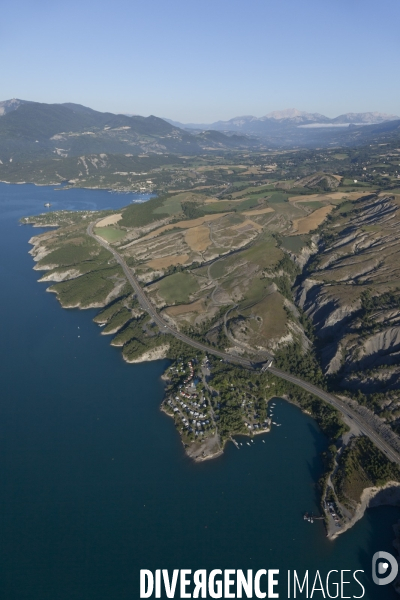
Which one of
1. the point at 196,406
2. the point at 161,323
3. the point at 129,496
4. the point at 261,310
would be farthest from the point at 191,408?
the point at 261,310

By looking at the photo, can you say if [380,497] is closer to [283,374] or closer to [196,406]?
[283,374]

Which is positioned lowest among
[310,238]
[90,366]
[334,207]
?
[90,366]

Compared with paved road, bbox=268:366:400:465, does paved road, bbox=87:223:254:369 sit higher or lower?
higher

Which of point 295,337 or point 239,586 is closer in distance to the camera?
point 239,586

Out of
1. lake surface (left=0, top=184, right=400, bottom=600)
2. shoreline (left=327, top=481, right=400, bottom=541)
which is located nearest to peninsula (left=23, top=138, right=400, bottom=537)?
shoreline (left=327, top=481, right=400, bottom=541)

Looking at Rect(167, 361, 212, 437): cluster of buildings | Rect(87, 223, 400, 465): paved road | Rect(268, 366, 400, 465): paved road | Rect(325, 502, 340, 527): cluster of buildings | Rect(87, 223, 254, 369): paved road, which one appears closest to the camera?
Rect(325, 502, 340, 527): cluster of buildings

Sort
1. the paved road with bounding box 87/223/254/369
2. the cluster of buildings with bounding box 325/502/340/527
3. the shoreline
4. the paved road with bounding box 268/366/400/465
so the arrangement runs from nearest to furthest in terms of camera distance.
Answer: the cluster of buildings with bounding box 325/502/340/527
the shoreline
the paved road with bounding box 268/366/400/465
the paved road with bounding box 87/223/254/369

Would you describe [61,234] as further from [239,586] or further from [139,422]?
[239,586]

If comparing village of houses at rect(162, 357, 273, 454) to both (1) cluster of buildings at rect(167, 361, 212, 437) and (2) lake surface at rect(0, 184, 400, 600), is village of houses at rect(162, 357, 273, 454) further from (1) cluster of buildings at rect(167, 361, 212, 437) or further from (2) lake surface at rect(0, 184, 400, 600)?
(2) lake surface at rect(0, 184, 400, 600)

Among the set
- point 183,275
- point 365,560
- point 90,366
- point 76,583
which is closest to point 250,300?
point 183,275
